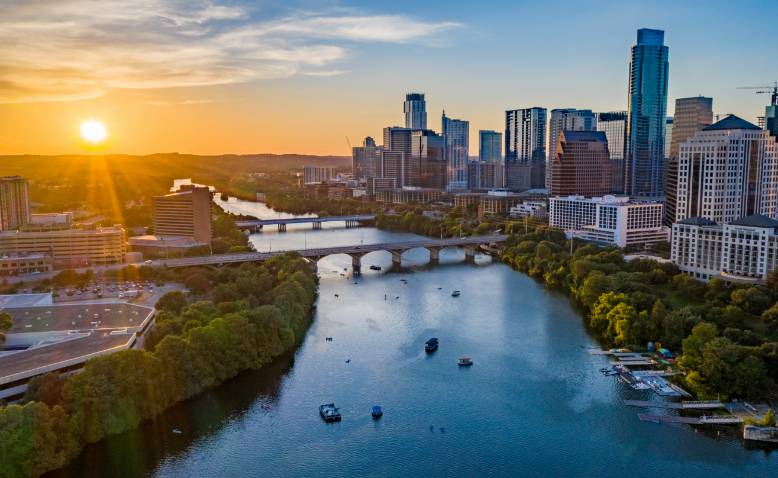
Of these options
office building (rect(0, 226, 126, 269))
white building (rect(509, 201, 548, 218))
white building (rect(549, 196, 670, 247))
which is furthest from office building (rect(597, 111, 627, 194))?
office building (rect(0, 226, 126, 269))

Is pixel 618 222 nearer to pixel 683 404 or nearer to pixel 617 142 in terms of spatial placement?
pixel 683 404

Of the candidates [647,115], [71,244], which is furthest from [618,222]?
[71,244]

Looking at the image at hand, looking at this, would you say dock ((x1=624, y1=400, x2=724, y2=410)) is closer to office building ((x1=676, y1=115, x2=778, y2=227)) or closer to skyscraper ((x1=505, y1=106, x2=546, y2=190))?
office building ((x1=676, y1=115, x2=778, y2=227))

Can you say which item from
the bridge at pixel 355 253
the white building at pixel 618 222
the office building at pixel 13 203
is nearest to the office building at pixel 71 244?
the bridge at pixel 355 253

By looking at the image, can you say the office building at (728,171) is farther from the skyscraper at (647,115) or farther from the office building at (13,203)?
the office building at (13,203)

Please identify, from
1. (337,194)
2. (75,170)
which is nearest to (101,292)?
(337,194)
